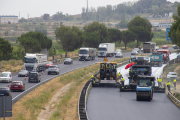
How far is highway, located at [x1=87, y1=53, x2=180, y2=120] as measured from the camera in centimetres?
2222

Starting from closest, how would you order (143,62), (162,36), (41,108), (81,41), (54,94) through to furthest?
1. (41,108)
2. (54,94)
3. (143,62)
4. (81,41)
5. (162,36)

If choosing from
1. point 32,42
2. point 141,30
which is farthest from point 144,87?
point 141,30

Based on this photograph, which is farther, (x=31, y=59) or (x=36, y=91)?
(x=31, y=59)

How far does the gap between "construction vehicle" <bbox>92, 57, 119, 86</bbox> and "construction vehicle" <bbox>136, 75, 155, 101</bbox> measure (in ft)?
28.3

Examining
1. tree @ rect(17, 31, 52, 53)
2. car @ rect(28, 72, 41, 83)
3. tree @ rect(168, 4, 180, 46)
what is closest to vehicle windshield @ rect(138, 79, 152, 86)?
tree @ rect(168, 4, 180, 46)

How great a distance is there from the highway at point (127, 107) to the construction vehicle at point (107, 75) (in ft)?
13.0

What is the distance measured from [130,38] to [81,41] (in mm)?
33611

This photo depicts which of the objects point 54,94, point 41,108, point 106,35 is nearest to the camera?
point 41,108

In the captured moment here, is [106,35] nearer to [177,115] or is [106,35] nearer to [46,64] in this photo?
[46,64]

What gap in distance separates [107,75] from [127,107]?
38.2ft

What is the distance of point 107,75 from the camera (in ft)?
122

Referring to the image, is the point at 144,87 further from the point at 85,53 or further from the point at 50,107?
the point at 85,53

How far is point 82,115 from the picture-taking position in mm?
21609

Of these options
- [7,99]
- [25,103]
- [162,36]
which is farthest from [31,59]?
[162,36]
